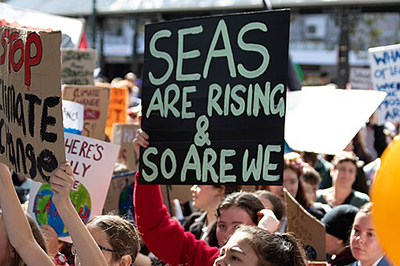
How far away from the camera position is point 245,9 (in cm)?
1811

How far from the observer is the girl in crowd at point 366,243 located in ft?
11.8

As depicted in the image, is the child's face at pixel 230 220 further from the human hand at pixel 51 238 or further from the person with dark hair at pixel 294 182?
the person with dark hair at pixel 294 182

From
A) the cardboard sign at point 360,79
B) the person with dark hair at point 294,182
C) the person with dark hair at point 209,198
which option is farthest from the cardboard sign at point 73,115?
the cardboard sign at point 360,79

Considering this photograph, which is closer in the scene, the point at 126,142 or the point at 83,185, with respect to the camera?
the point at 83,185

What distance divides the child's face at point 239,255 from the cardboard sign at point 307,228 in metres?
1.45

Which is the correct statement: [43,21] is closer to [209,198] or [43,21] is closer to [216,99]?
[209,198]

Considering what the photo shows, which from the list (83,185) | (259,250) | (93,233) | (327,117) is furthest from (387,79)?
(93,233)

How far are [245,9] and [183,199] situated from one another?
13235mm

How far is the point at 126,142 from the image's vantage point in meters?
6.38

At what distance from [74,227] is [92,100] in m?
3.68

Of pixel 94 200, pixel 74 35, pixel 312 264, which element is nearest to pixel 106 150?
pixel 94 200

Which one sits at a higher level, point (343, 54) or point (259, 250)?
point (343, 54)

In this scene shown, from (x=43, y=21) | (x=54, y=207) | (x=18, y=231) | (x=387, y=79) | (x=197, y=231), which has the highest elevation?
(x=43, y=21)

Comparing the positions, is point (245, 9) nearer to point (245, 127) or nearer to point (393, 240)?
point (245, 127)
